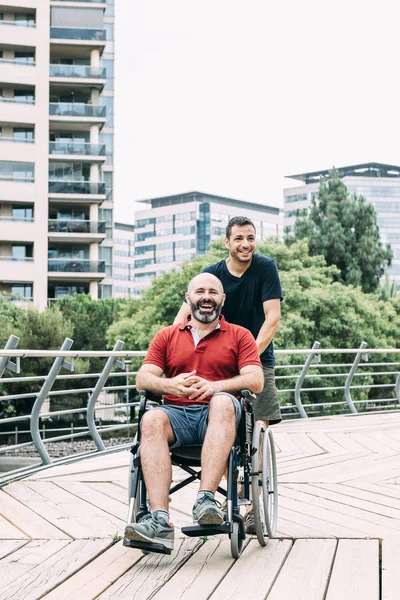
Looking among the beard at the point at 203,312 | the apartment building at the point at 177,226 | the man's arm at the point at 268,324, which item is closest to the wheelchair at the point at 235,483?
the beard at the point at 203,312

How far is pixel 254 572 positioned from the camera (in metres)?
3.50

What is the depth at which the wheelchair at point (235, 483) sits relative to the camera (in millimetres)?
3656

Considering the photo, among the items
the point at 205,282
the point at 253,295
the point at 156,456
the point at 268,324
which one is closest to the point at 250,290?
the point at 253,295

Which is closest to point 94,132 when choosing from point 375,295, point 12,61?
point 12,61

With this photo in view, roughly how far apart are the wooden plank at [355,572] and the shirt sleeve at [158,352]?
1.11 m

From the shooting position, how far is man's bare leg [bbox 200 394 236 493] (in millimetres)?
3705

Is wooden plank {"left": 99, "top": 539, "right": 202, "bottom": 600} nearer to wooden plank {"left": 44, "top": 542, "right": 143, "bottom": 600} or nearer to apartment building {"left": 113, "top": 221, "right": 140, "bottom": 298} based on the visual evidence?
wooden plank {"left": 44, "top": 542, "right": 143, "bottom": 600}

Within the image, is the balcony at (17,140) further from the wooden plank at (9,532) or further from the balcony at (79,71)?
the wooden plank at (9,532)

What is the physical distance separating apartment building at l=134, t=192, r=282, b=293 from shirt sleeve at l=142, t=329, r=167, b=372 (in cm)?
14009

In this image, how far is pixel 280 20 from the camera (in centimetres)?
877

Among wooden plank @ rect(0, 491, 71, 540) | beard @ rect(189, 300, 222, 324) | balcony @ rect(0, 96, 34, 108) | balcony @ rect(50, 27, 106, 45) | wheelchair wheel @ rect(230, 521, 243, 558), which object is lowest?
wooden plank @ rect(0, 491, 71, 540)

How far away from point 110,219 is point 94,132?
14931mm

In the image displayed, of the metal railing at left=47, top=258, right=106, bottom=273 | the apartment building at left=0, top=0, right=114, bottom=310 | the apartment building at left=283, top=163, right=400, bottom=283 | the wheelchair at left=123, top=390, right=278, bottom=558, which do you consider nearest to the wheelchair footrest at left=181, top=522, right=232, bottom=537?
the wheelchair at left=123, top=390, right=278, bottom=558

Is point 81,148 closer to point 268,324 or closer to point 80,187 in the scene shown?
Answer: point 80,187
